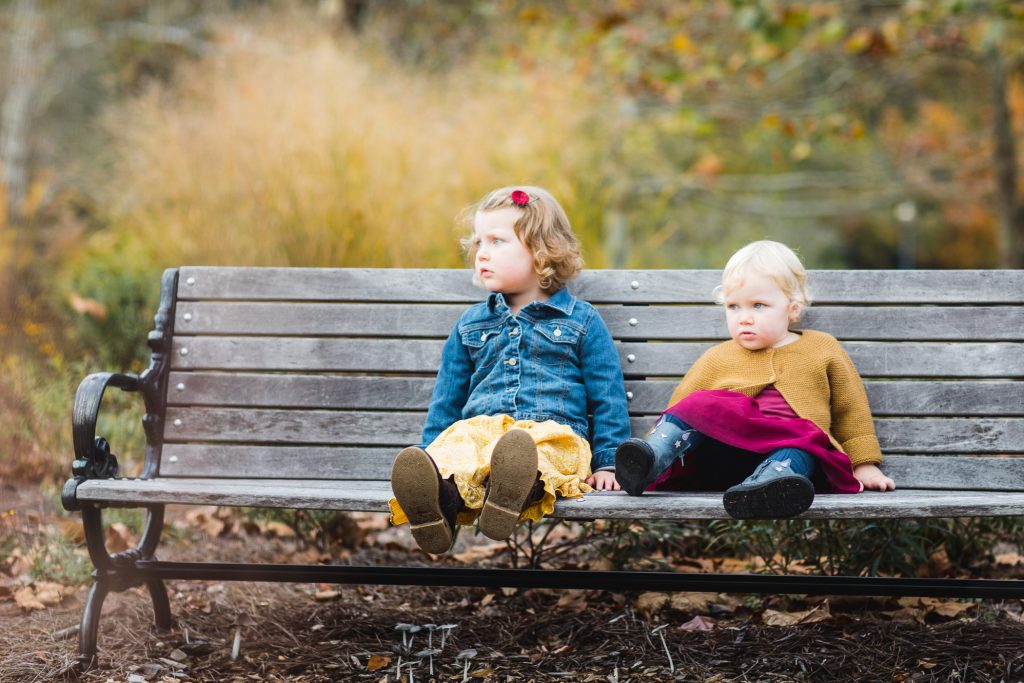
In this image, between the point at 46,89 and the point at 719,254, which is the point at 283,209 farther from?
the point at 46,89

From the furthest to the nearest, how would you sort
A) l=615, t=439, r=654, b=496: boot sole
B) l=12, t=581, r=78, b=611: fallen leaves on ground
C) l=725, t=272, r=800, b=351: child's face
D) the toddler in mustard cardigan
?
l=12, t=581, r=78, b=611: fallen leaves on ground < l=725, t=272, r=800, b=351: child's face < the toddler in mustard cardigan < l=615, t=439, r=654, b=496: boot sole

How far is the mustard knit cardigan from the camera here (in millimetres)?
2953

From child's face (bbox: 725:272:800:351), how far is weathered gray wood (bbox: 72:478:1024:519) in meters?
0.52

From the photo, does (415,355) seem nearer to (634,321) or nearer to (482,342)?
(482,342)

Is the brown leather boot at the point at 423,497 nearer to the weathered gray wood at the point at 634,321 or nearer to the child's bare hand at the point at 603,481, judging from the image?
the child's bare hand at the point at 603,481

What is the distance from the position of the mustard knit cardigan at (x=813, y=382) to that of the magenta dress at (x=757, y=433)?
87mm

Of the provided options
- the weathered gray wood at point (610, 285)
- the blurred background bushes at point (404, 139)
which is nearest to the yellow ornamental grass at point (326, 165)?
the blurred background bushes at point (404, 139)

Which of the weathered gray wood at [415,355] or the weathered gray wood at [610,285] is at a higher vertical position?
the weathered gray wood at [610,285]

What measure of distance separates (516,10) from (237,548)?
306 inches

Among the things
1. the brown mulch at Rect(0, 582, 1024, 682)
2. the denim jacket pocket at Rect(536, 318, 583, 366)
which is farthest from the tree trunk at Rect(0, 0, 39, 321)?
the denim jacket pocket at Rect(536, 318, 583, 366)

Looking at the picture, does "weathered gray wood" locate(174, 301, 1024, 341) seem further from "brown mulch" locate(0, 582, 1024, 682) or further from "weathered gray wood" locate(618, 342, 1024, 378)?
"brown mulch" locate(0, 582, 1024, 682)

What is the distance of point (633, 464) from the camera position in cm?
262

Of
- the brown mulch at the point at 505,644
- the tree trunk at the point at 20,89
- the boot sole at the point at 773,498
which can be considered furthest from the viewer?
the tree trunk at the point at 20,89

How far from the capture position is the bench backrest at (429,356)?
3.14 m
